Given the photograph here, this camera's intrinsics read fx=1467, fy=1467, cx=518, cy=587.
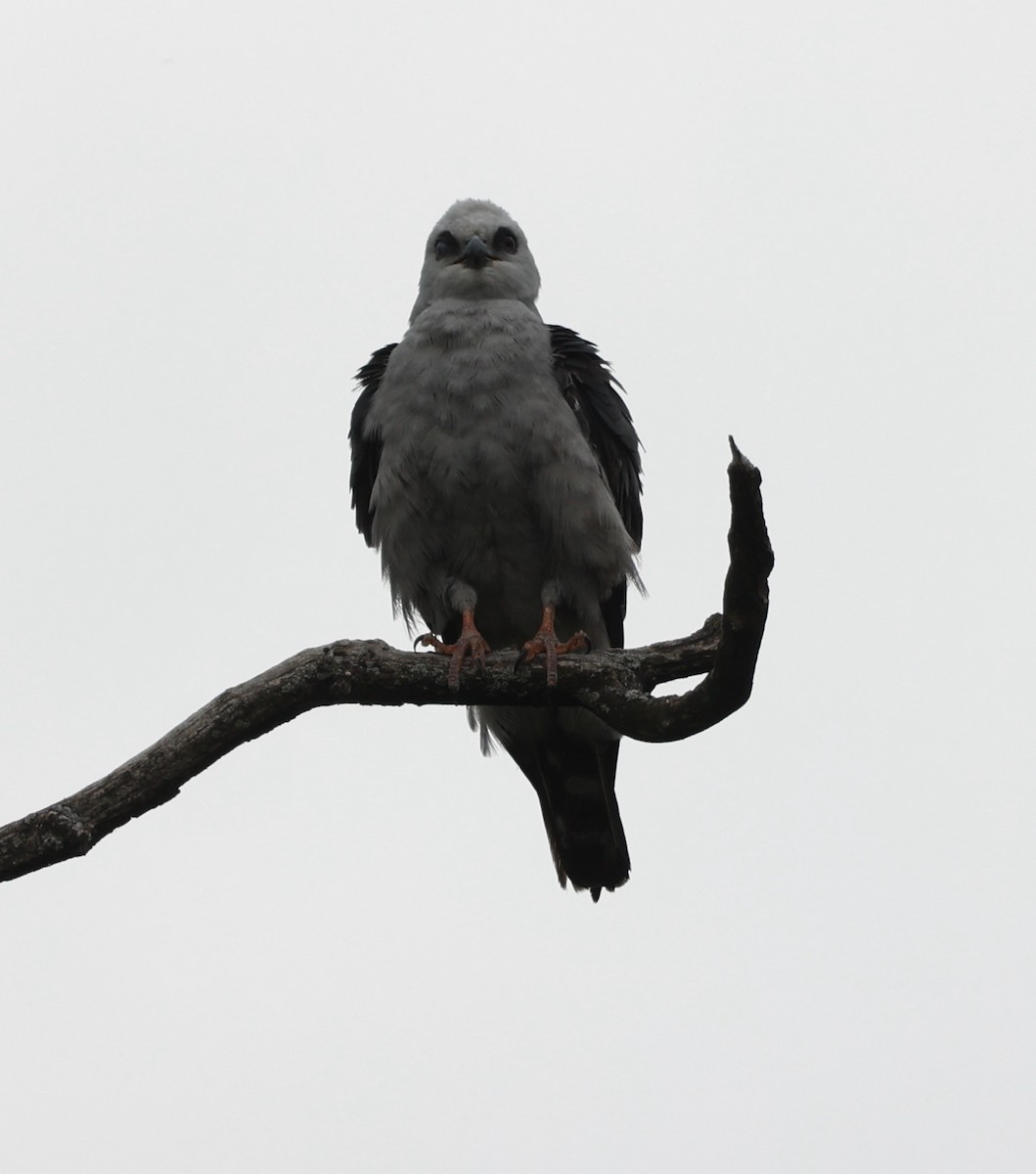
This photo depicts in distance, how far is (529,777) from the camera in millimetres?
7641

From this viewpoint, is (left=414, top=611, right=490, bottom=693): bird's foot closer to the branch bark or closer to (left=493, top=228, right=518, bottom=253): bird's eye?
the branch bark

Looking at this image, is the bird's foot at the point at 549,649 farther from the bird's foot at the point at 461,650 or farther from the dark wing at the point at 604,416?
the dark wing at the point at 604,416

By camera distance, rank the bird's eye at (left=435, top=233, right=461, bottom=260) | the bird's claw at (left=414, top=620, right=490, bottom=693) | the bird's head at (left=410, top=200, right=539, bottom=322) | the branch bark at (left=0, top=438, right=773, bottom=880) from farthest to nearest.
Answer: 1. the bird's eye at (left=435, top=233, right=461, bottom=260)
2. the bird's head at (left=410, top=200, right=539, bottom=322)
3. the bird's claw at (left=414, top=620, right=490, bottom=693)
4. the branch bark at (left=0, top=438, right=773, bottom=880)

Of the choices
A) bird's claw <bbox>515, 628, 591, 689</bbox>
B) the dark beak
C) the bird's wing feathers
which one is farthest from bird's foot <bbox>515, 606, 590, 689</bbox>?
the dark beak

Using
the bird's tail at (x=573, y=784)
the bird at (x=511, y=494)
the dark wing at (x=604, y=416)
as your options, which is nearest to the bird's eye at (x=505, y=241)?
the bird at (x=511, y=494)

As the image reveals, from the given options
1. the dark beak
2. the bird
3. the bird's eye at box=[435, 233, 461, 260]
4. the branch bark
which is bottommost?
the branch bark

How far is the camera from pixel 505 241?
25.2ft

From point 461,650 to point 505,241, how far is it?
9.36 ft

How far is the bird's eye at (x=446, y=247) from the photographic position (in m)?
7.61

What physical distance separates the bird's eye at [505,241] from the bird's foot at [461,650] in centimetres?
225

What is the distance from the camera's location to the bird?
655cm

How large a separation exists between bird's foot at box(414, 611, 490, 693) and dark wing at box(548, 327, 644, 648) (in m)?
1.02

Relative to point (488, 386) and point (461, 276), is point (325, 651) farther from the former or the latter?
point (461, 276)

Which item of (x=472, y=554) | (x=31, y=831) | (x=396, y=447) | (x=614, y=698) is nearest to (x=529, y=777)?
(x=472, y=554)
